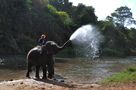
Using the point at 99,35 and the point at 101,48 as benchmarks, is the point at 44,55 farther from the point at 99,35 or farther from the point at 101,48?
the point at 99,35

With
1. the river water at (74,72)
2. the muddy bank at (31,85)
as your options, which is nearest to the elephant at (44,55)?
the muddy bank at (31,85)

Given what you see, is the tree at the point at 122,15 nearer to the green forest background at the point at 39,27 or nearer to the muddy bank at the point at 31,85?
the green forest background at the point at 39,27

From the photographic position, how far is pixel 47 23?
209ft

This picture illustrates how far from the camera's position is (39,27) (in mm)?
63500

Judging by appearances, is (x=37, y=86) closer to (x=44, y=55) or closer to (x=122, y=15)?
(x=44, y=55)

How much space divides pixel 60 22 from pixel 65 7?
28148 mm

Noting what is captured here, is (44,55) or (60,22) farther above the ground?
(60,22)

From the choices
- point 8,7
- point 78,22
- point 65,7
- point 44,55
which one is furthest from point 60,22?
point 44,55

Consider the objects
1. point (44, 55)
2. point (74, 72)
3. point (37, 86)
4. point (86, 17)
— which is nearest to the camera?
point (37, 86)

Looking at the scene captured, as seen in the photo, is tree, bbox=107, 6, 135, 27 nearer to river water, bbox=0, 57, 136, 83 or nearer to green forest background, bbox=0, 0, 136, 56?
green forest background, bbox=0, 0, 136, 56

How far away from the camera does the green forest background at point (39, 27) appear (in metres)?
52.6

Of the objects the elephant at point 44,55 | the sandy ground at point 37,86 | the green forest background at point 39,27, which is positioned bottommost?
the sandy ground at point 37,86

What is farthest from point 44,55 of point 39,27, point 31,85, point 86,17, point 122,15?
point 122,15

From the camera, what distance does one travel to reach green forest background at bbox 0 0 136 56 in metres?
52.6
